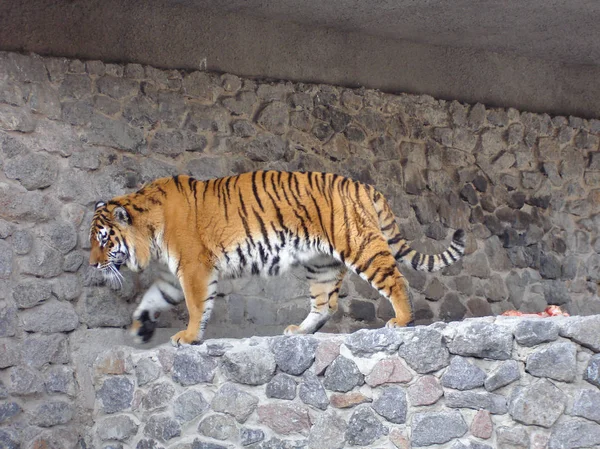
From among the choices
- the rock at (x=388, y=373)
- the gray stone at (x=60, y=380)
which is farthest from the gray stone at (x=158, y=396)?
the rock at (x=388, y=373)

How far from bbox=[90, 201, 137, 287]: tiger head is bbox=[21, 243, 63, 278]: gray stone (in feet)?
1.05

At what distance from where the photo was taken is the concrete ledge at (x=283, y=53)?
690cm

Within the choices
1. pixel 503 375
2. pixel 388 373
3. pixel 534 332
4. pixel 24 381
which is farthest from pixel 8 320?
pixel 534 332

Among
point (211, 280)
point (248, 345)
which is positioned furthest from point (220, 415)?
point (211, 280)

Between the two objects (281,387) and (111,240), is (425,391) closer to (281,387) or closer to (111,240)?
(281,387)

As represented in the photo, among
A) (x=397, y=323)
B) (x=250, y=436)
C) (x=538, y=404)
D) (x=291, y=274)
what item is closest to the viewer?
(x=538, y=404)

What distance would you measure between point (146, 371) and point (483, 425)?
243 centimetres

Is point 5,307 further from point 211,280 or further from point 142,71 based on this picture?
point 142,71

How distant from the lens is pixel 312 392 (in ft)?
17.6

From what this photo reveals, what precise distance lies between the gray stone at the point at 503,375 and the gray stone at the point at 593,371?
34 centimetres

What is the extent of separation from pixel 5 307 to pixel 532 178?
5.22m

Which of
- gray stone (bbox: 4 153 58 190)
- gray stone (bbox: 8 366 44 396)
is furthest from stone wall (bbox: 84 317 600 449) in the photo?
gray stone (bbox: 4 153 58 190)

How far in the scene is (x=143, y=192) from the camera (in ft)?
21.9

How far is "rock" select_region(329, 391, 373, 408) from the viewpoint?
5.15 m
